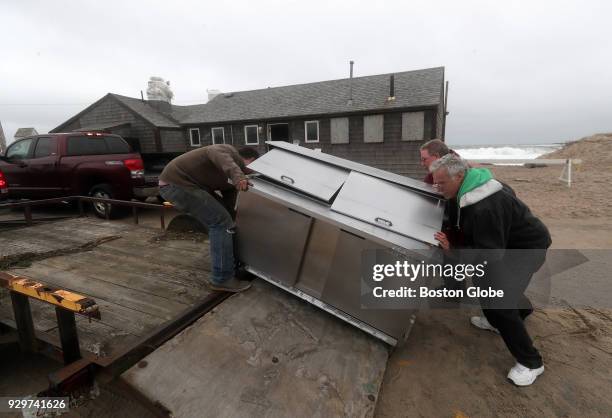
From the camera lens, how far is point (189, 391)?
2033 mm

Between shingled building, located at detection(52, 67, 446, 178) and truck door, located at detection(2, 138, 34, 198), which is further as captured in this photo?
shingled building, located at detection(52, 67, 446, 178)

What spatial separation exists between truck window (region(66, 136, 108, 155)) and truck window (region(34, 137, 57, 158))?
32 centimetres

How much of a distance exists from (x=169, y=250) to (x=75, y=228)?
2266 mm

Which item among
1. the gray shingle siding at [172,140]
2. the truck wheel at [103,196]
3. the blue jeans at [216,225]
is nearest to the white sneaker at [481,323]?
the blue jeans at [216,225]

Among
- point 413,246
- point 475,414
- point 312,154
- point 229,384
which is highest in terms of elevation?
→ point 312,154

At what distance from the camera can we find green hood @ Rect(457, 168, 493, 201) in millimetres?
2369

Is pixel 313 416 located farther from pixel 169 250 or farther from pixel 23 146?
pixel 23 146

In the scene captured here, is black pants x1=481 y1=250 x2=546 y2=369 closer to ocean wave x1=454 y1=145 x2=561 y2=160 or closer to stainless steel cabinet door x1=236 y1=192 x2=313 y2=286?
stainless steel cabinet door x1=236 y1=192 x2=313 y2=286

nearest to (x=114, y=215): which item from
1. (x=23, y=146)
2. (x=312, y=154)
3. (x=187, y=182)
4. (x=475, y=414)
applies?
(x=23, y=146)

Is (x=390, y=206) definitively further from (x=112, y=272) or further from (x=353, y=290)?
(x=112, y=272)

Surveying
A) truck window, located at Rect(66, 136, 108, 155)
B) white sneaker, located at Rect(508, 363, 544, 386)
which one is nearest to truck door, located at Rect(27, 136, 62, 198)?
truck window, located at Rect(66, 136, 108, 155)

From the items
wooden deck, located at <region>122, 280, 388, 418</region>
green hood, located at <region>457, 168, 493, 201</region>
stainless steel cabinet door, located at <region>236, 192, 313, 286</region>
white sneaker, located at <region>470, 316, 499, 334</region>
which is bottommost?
white sneaker, located at <region>470, 316, 499, 334</region>

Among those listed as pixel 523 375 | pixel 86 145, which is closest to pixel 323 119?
pixel 86 145

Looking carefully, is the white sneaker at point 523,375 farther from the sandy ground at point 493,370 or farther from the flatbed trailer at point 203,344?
the flatbed trailer at point 203,344
